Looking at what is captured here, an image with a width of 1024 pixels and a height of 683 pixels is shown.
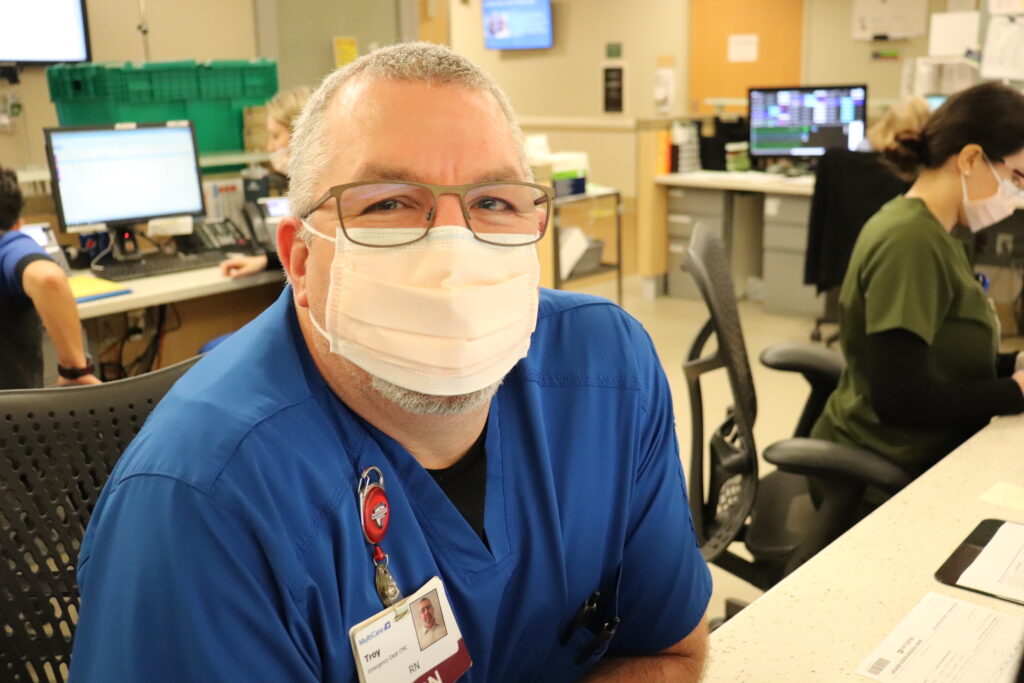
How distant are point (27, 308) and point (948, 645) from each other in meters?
2.48

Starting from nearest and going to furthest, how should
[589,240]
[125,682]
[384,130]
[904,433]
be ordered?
[125,682] → [384,130] → [904,433] → [589,240]

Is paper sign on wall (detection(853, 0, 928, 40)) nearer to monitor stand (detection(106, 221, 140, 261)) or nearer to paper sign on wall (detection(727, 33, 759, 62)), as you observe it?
paper sign on wall (detection(727, 33, 759, 62))

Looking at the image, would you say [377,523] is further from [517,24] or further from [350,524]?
[517,24]

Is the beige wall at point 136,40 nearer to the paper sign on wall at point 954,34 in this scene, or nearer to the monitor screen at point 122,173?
the monitor screen at point 122,173

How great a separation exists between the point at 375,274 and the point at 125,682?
42 cm

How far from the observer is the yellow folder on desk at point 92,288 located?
2939 millimetres

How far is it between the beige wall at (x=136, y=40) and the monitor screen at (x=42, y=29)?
9 cm

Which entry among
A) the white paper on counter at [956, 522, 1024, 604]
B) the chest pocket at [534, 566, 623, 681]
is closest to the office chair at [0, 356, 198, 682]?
the chest pocket at [534, 566, 623, 681]

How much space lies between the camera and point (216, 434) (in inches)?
32.7

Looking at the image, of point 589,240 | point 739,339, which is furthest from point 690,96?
point 739,339

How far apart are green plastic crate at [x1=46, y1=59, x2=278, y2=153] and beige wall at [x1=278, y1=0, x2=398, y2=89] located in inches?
32.5

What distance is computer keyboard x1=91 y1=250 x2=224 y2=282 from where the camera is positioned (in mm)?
3238

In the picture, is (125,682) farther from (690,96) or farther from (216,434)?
(690,96)

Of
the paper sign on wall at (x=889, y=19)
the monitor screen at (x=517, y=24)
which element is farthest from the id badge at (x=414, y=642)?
the monitor screen at (x=517, y=24)
